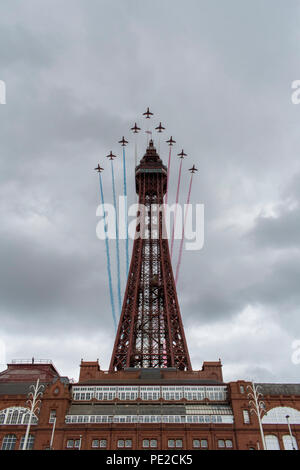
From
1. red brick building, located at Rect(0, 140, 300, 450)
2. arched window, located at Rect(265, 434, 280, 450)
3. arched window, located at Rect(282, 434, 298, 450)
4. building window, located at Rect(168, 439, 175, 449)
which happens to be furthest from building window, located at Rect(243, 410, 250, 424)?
building window, located at Rect(168, 439, 175, 449)

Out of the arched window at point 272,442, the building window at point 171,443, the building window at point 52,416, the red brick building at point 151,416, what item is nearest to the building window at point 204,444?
the red brick building at point 151,416

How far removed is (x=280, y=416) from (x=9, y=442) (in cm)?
3259

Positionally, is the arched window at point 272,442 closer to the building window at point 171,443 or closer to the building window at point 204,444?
the building window at point 204,444

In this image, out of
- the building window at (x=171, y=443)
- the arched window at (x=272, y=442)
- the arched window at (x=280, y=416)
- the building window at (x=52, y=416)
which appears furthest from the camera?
the arched window at (x=280, y=416)

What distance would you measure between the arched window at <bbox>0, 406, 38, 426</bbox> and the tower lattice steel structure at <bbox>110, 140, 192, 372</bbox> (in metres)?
17.1

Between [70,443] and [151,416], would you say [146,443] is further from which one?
[70,443]

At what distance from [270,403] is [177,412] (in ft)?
38.0

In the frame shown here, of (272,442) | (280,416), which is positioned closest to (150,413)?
(272,442)

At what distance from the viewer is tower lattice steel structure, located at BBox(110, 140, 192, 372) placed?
65.1 metres

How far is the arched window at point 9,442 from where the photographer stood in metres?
44.9

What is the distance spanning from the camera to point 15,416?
155 ft

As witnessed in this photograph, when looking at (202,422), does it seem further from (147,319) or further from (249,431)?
(147,319)

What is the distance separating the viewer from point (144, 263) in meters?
78.4

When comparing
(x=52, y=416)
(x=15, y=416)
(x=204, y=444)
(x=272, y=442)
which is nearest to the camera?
(x=204, y=444)
